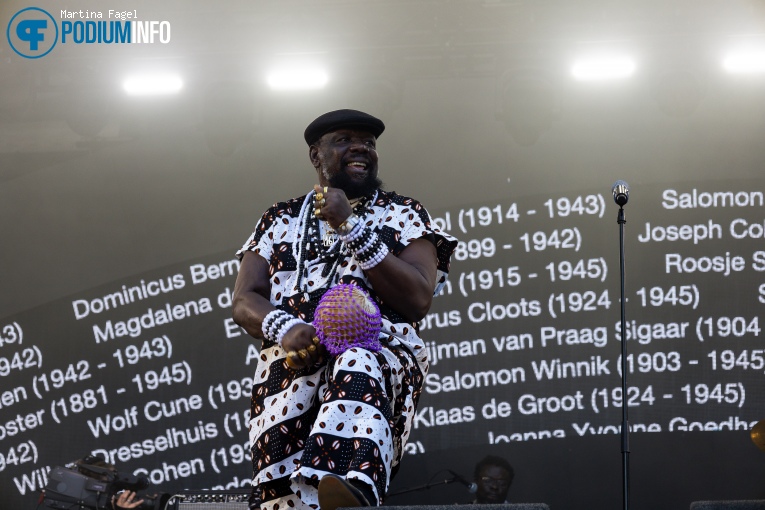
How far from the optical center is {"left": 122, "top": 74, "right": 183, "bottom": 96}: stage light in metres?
4.89

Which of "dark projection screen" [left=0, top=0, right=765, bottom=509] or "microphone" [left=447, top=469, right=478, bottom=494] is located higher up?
"dark projection screen" [left=0, top=0, right=765, bottom=509]

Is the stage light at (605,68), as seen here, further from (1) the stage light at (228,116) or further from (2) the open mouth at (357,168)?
(2) the open mouth at (357,168)

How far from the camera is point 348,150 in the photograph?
10.5ft

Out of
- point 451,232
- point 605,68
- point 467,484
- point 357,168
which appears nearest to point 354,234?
point 357,168

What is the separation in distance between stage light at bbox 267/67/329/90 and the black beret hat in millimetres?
1602

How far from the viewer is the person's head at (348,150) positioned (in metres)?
3.19

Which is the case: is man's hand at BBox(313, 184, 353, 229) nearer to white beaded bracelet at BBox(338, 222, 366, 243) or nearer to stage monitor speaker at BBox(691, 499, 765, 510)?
white beaded bracelet at BBox(338, 222, 366, 243)

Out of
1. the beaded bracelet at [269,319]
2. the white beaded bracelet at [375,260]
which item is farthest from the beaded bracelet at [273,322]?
the white beaded bracelet at [375,260]

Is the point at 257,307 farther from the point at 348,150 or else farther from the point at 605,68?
the point at 605,68

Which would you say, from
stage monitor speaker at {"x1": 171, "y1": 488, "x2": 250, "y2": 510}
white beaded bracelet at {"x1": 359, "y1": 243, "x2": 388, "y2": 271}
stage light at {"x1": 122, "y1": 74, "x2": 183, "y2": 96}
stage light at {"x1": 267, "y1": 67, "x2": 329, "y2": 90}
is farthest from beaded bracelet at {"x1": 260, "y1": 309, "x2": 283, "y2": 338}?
stage light at {"x1": 122, "y1": 74, "x2": 183, "y2": 96}

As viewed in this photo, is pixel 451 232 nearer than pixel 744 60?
Yes

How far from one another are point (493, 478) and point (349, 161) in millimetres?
1771

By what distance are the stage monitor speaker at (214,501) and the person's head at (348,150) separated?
1.20 m

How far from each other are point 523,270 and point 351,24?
1.48 meters
